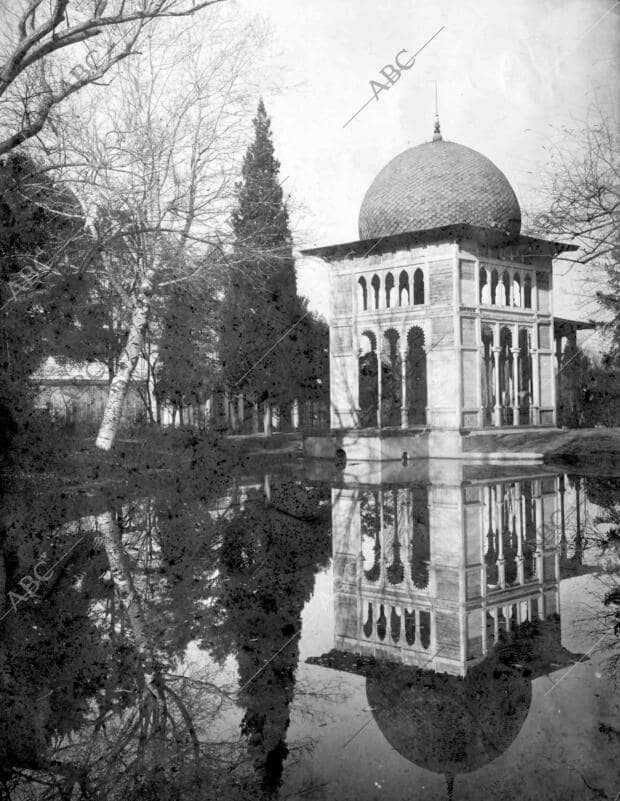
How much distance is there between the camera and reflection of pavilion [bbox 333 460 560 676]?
520cm

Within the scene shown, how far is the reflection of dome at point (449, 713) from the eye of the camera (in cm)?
342

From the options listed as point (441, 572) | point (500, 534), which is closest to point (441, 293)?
point (500, 534)

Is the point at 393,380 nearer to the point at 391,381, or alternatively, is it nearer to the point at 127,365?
the point at 391,381

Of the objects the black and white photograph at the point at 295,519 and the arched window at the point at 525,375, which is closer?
the black and white photograph at the point at 295,519

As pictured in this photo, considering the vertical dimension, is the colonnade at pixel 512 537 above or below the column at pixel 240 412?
below

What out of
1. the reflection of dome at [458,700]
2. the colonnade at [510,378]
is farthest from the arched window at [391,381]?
the reflection of dome at [458,700]

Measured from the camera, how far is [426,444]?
25.1 meters

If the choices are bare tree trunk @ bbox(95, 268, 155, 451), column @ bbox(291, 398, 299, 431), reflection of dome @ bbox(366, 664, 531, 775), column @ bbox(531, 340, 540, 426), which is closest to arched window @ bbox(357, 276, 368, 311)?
column @ bbox(531, 340, 540, 426)

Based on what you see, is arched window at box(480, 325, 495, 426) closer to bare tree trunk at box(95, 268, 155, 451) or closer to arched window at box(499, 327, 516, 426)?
arched window at box(499, 327, 516, 426)

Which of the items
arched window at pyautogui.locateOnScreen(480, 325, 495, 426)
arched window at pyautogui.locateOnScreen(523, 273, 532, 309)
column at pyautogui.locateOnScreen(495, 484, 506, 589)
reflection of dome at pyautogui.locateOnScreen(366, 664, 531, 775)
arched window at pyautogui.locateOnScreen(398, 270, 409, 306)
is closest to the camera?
reflection of dome at pyautogui.locateOnScreen(366, 664, 531, 775)

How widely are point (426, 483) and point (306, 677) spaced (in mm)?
12212

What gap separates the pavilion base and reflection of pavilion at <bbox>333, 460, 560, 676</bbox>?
→ 930cm

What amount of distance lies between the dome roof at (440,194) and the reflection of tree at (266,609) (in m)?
17.9

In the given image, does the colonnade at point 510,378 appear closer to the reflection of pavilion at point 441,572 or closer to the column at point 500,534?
the column at point 500,534
